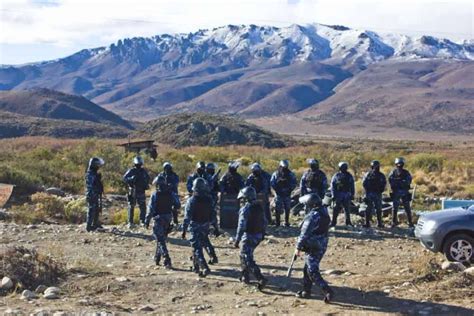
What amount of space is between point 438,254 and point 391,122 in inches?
5460

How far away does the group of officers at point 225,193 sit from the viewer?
11.7m

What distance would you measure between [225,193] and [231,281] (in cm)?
554

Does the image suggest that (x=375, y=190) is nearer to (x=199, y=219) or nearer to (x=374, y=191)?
(x=374, y=191)

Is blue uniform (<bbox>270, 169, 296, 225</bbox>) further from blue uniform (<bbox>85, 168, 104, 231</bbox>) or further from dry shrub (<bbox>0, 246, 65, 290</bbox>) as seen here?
dry shrub (<bbox>0, 246, 65, 290</bbox>)

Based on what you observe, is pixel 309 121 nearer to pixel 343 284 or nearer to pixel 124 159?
pixel 124 159

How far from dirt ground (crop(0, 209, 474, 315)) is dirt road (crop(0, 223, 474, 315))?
16 mm

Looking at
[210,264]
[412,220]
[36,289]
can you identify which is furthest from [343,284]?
[412,220]

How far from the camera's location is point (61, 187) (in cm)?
2691

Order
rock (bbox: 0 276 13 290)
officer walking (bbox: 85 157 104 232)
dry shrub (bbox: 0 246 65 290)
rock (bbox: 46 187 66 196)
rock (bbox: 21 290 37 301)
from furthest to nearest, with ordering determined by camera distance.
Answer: rock (bbox: 46 187 66 196), officer walking (bbox: 85 157 104 232), dry shrub (bbox: 0 246 65 290), rock (bbox: 0 276 13 290), rock (bbox: 21 290 37 301)

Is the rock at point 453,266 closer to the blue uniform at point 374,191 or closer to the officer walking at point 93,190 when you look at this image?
the blue uniform at point 374,191

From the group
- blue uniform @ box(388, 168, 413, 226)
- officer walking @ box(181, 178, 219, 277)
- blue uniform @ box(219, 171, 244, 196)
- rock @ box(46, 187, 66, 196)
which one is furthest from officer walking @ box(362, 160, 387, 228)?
rock @ box(46, 187, 66, 196)

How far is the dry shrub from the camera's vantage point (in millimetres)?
11500

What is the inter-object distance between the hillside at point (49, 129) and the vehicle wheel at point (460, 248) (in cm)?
7332

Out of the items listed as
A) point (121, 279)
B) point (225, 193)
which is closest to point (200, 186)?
point (121, 279)
